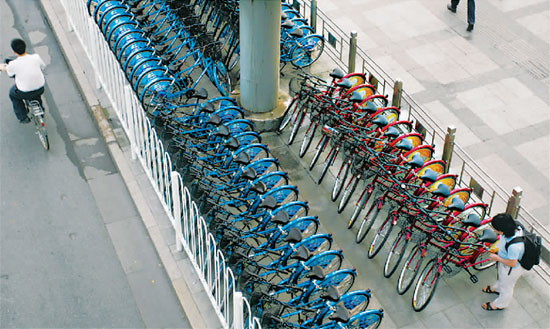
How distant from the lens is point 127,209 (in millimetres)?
9469

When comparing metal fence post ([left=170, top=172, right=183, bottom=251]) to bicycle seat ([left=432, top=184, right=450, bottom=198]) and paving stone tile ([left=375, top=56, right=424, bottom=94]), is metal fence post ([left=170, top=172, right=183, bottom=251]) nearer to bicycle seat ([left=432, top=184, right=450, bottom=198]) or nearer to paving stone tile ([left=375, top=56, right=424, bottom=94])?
bicycle seat ([left=432, top=184, right=450, bottom=198])

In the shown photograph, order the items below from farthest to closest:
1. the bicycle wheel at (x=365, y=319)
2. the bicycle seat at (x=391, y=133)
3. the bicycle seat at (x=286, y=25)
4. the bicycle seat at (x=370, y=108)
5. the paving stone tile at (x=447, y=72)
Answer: the paving stone tile at (x=447, y=72), the bicycle seat at (x=286, y=25), the bicycle seat at (x=370, y=108), the bicycle seat at (x=391, y=133), the bicycle wheel at (x=365, y=319)

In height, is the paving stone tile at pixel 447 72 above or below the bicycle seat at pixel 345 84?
below

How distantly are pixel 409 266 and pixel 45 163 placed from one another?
5112 mm

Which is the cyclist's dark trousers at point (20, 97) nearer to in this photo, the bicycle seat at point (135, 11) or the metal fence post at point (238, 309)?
the bicycle seat at point (135, 11)

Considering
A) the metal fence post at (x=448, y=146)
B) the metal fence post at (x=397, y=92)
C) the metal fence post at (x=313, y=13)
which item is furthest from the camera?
the metal fence post at (x=313, y=13)

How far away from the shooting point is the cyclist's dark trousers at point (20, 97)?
10.1 m

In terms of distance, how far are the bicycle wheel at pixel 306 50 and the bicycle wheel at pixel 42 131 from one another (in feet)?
12.4

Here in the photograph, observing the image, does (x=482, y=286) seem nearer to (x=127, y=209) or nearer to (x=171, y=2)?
(x=127, y=209)

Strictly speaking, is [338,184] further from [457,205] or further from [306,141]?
[457,205]

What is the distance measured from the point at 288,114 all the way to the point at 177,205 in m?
3.13

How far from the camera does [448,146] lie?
9.66 meters

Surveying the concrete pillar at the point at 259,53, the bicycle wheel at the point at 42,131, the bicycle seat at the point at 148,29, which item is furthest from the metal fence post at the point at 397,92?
the bicycle wheel at the point at 42,131

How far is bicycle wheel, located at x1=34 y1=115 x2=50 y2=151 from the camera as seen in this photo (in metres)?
9.98
